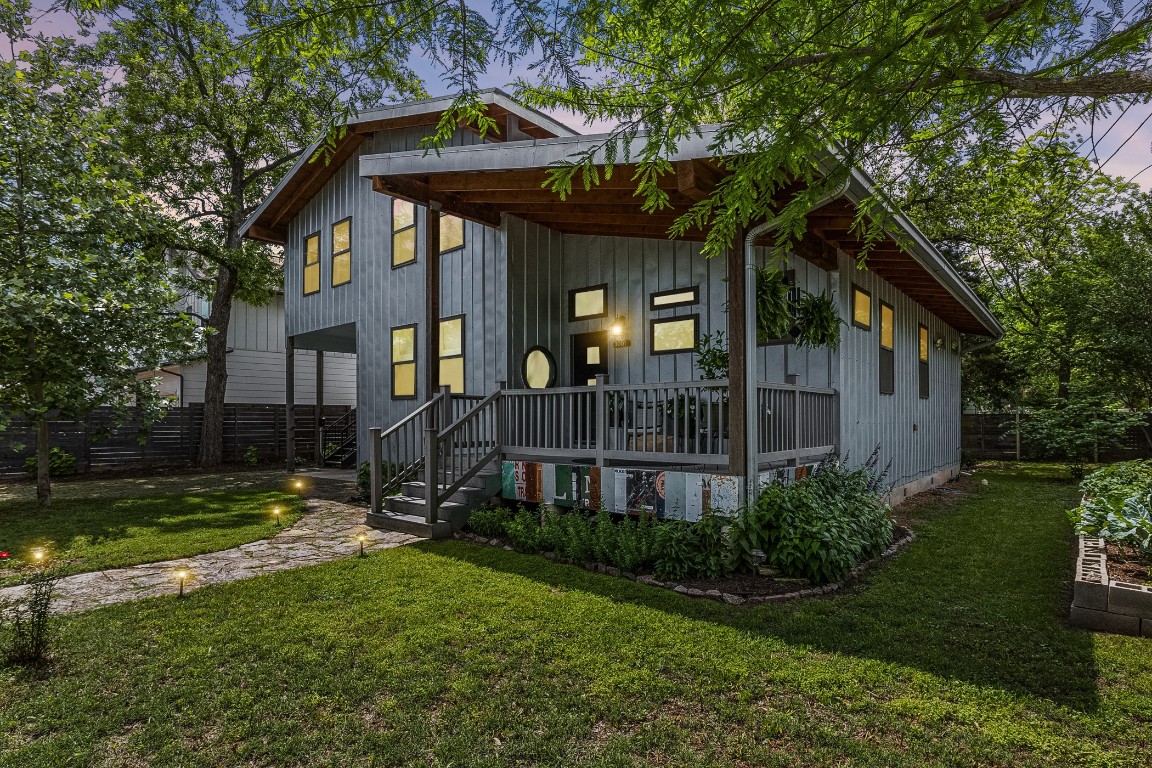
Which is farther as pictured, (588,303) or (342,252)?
(342,252)

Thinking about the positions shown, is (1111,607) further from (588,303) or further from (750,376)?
(588,303)

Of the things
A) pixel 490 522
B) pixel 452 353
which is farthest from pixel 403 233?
pixel 490 522

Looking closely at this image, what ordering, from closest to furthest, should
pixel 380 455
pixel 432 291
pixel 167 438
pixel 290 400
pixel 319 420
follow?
pixel 380 455
pixel 432 291
pixel 290 400
pixel 167 438
pixel 319 420

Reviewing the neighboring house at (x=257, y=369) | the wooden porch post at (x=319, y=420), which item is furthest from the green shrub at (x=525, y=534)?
the neighboring house at (x=257, y=369)

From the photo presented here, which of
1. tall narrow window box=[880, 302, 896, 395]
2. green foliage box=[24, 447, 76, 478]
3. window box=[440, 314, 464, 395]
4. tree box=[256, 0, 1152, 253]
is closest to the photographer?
tree box=[256, 0, 1152, 253]

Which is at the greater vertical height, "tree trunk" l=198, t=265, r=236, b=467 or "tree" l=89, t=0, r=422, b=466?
"tree" l=89, t=0, r=422, b=466

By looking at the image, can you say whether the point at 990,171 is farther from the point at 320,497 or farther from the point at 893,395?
the point at 320,497

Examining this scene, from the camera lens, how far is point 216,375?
1437cm

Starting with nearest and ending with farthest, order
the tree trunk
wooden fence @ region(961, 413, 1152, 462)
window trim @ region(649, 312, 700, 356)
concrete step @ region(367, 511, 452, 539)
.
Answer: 1. concrete step @ region(367, 511, 452, 539)
2. window trim @ region(649, 312, 700, 356)
3. the tree trunk
4. wooden fence @ region(961, 413, 1152, 462)

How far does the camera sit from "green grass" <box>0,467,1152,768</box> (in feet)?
8.17

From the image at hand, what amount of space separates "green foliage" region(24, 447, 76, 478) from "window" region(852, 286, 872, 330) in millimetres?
14673

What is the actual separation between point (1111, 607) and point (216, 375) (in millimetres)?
16238

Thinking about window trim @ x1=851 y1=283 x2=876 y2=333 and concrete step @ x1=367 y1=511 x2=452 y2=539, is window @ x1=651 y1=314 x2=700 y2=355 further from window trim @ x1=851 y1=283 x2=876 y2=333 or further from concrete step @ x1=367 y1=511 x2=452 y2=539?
concrete step @ x1=367 y1=511 x2=452 y2=539

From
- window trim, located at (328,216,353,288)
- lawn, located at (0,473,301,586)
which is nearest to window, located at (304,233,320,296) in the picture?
window trim, located at (328,216,353,288)
